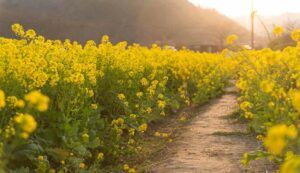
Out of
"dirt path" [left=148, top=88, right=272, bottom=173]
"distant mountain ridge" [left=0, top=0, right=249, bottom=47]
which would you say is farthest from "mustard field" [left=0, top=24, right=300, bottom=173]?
"distant mountain ridge" [left=0, top=0, right=249, bottom=47]

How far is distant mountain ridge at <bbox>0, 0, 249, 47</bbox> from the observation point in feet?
198

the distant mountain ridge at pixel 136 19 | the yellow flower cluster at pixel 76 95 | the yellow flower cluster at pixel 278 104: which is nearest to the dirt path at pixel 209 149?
the yellow flower cluster at pixel 278 104

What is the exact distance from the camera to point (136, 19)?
6938 centimetres

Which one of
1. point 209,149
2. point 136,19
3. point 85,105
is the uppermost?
point 136,19

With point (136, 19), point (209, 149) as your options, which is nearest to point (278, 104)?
point (209, 149)

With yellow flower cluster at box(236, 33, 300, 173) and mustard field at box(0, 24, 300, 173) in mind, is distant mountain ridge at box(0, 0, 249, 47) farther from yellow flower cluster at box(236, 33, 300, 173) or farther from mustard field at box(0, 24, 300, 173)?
yellow flower cluster at box(236, 33, 300, 173)

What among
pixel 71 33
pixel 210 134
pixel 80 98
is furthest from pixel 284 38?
pixel 80 98

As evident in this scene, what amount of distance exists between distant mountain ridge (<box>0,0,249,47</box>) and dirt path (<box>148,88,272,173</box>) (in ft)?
154

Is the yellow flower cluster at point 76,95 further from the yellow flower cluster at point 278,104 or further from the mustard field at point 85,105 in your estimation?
the yellow flower cluster at point 278,104

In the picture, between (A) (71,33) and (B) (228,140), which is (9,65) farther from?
(A) (71,33)

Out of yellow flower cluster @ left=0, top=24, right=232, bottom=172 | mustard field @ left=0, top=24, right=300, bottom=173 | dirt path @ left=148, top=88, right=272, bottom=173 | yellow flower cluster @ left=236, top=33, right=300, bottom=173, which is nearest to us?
yellow flower cluster @ left=236, top=33, right=300, bottom=173

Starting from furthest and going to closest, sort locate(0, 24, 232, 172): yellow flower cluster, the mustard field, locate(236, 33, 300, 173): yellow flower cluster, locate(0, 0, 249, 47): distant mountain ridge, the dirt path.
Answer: locate(0, 0, 249, 47): distant mountain ridge → the dirt path → locate(0, 24, 232, 172): yellow flower cluster → the mustard field → locate(236, 33, 300, 173): yellow flower cluster

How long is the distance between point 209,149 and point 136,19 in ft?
211

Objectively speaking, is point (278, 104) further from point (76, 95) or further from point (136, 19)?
point (136, 19)
